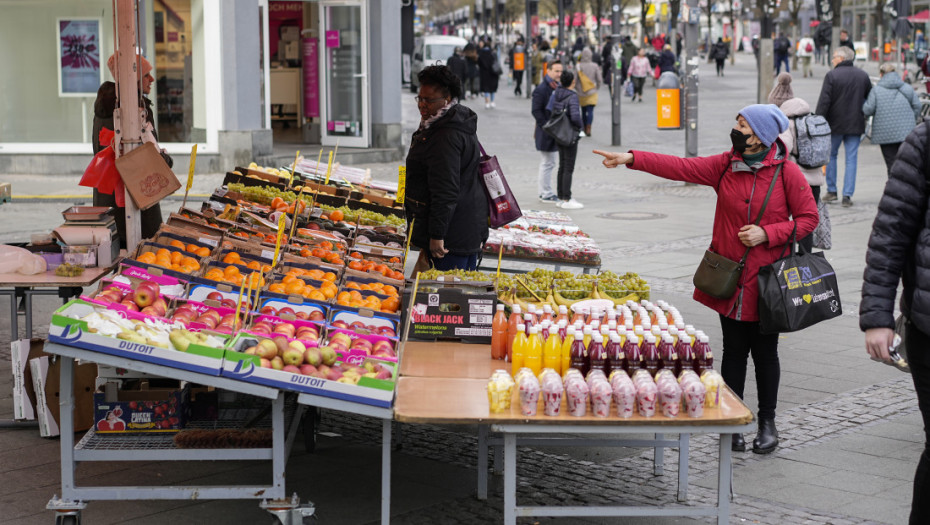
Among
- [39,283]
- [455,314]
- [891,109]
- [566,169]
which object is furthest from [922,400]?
[891,109]

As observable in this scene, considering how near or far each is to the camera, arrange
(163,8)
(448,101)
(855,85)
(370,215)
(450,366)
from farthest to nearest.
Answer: (163,8) → (855,85) → (370,215) → (448,101) → (450,366)

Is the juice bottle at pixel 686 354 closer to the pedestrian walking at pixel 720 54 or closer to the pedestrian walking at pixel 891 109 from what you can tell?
the pedestrian walking at pixel 891 109

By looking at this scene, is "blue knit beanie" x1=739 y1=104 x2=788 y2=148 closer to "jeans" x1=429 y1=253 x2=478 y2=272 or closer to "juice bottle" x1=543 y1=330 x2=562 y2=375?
"juice bottle" x1=543 y1=330 x2=562 y2=375

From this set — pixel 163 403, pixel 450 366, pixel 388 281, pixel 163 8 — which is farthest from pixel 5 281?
pixel 163 8

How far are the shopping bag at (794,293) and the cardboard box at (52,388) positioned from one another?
11.7 ft

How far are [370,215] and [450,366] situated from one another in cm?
349

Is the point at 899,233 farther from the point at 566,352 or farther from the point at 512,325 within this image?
the point at 512,325

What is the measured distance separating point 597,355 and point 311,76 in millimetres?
18152

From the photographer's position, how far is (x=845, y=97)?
15039 mm

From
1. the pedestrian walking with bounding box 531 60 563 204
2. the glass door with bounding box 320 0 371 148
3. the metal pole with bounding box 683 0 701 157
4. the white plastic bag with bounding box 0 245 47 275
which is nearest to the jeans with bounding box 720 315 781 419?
the white plastic bag with bounding box 0 245 47 275

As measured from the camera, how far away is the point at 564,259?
847 centimetres

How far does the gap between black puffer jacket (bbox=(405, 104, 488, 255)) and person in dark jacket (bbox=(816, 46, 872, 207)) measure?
902 centimetres

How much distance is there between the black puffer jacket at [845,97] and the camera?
48.6 feet

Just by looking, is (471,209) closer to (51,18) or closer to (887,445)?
(887,445)
